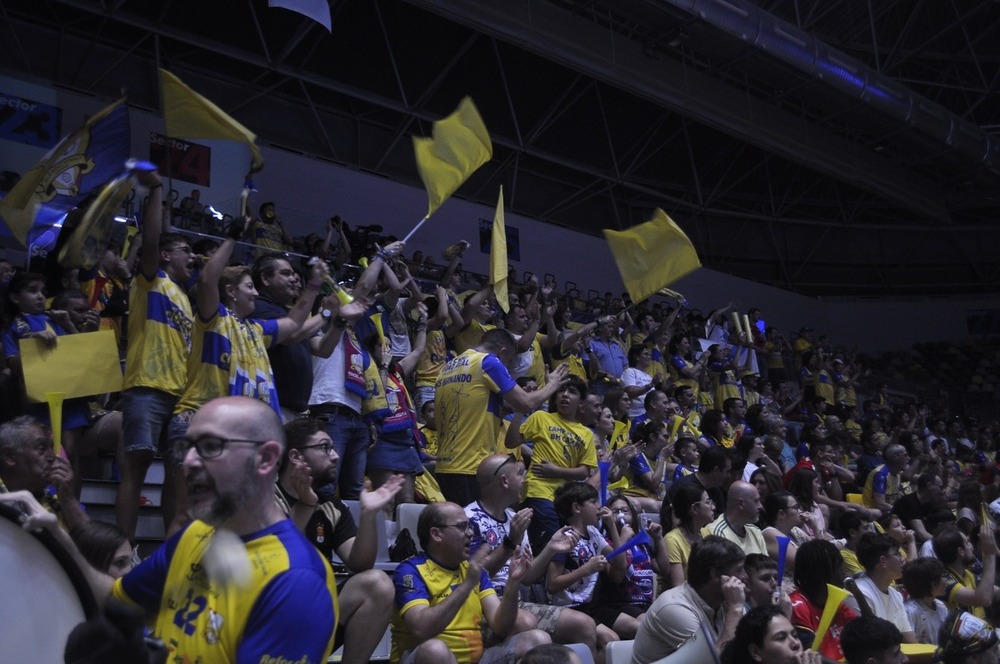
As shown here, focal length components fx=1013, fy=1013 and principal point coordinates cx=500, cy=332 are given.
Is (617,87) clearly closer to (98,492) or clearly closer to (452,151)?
(452,151)

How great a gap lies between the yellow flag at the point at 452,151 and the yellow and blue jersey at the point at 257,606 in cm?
474

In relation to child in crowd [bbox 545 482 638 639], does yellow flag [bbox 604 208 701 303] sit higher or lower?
higher

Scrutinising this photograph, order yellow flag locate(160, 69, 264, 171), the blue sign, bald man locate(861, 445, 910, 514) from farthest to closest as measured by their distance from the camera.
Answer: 1. the blue sign
2. bald man locate(861, 445, 910, 514)
3. yellow flag locate(160, 69, 264, 171)

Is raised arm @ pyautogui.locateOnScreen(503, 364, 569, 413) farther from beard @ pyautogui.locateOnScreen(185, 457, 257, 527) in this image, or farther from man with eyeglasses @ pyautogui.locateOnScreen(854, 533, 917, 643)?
beard @ pyautogui.locateOnScreen(185, 457, 257, 527)

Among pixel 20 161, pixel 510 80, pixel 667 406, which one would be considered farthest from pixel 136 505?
pixel 510 80

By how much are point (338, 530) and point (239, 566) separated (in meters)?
2.13

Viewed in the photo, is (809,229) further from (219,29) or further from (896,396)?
(219,29)

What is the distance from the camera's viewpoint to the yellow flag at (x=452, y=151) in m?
6.86

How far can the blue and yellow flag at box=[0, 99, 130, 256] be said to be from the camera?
5012mm

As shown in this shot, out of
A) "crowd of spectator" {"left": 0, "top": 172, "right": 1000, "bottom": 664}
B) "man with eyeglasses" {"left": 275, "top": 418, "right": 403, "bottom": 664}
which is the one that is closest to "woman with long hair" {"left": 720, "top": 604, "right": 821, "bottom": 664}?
"crowd of spectator" {"left": 0, "top": 172, "right": 1000, "bottom": 664}

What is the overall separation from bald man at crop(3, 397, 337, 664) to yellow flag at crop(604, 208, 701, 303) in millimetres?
6414

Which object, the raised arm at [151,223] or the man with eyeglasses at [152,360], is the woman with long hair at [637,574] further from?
the raised arm at [151,223]

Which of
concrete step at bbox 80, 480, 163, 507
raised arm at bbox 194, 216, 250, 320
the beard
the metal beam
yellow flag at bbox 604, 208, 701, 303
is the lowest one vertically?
concrete step at bbox 80, 480, 163, 507

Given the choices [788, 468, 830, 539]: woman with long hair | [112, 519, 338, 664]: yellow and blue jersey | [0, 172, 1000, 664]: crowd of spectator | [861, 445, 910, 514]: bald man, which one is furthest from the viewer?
[861, 445, 910, 514]: bald man
